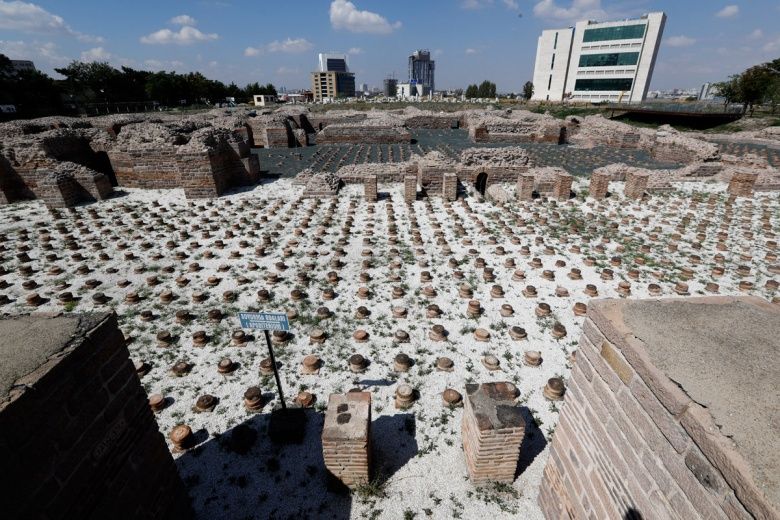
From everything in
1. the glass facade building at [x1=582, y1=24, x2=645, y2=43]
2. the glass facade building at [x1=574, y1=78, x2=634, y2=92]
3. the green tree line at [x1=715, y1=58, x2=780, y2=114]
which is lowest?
the green tree line at [x1=715, y1=58, x2=780, y2=114]

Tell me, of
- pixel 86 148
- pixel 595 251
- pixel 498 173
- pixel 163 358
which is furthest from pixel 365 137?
pixel 163 358

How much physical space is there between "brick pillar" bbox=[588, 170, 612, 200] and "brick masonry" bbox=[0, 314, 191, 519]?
446 inches

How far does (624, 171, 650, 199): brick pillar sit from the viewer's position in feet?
32.8

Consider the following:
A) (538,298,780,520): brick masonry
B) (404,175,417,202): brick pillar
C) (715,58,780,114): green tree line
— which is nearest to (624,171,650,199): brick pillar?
(404,175,417,202): brick pillar

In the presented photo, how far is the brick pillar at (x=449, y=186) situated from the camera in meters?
9.99

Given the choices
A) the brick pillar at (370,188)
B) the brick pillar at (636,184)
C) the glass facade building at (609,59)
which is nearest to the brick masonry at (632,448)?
the brick pillar at (370,188)

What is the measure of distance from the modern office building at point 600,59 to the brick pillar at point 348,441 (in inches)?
2761

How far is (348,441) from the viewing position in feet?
9.07

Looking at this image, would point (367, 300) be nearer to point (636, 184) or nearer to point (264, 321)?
point (264, 321)

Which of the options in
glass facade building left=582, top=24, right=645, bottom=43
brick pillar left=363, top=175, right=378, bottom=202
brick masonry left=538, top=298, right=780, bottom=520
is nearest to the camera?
brick masonry left=538, top=298, right=780, bottom=520

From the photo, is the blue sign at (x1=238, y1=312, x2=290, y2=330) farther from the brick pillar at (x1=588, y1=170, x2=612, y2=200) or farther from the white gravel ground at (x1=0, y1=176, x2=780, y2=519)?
the brick pillar at (x1=588, y1=170, x2=612, y2=200)

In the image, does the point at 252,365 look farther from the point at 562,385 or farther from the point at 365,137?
the point at 365,137

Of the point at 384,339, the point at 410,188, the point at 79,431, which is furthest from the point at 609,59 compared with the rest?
the point at 79,431

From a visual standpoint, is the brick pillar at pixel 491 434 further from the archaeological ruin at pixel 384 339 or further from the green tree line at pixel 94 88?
the green tree line at pixel 94 88
